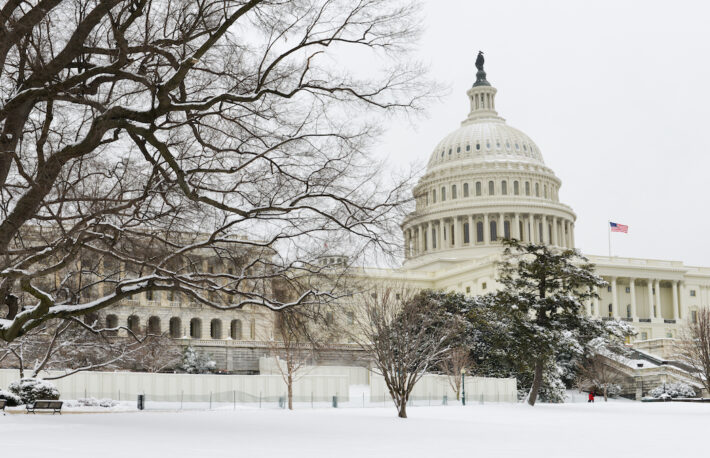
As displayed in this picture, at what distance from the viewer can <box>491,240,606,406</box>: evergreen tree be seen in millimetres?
44875

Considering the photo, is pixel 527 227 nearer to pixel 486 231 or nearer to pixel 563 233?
pixel 486 231

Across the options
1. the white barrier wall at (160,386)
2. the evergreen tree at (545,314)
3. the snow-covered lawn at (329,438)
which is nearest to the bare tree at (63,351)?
the white barrier wall at (160,386)

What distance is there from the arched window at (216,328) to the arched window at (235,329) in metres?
1.41

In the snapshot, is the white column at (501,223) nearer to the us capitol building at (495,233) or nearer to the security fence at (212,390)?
the us capitol building at (495,233)

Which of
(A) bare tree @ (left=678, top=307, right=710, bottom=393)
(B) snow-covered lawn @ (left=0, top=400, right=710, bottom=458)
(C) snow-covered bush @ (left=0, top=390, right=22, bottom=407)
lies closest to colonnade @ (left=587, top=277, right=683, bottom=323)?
(A) bare tree @ (left=678, top=307, right=710, bottom=393)

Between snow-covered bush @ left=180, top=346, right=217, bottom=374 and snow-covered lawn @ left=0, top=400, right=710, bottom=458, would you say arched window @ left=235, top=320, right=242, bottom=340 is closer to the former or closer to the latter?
snow-covered bush @ left=180, top=346, right=217, bottom=374

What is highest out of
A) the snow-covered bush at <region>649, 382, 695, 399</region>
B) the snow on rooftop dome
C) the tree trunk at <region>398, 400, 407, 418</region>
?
the snow on rooftop dome

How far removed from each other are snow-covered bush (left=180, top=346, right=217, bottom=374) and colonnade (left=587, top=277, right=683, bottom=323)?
56.3 meters

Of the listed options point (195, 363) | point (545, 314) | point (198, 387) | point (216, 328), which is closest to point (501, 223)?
point (216, 328)

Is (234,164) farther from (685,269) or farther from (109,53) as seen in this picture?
(685,269)

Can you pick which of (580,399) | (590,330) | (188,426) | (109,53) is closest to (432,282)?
(580,399)

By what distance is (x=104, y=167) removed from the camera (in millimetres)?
17938

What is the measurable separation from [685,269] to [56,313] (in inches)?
4391

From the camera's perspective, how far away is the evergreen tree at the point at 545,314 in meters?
44.9
